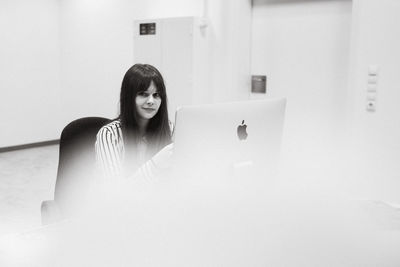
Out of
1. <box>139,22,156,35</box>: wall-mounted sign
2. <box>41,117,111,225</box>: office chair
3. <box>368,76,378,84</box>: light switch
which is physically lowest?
<box>41,117,111,225</box>: office chair

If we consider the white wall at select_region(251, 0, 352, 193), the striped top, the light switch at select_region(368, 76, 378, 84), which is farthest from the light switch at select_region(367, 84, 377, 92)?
the striped top

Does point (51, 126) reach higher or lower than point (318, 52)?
lower

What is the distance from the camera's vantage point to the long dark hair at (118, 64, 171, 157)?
170 centimetres

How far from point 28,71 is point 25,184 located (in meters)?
1.97

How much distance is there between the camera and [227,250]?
0.57m

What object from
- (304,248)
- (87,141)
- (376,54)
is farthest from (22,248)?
(376,54)

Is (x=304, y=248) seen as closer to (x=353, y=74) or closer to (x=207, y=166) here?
(x=207, y=166)

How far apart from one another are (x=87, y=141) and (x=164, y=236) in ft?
4.04

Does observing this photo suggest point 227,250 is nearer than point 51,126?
Yes

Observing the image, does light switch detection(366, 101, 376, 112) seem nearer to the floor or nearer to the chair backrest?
the chair backrest

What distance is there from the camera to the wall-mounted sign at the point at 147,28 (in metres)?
3.96

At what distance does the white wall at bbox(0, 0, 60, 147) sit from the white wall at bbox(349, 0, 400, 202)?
4.03 metres

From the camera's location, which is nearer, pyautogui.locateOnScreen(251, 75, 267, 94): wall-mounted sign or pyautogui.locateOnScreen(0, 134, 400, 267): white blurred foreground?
pyautogui.locateOnScreen(0, 134, 400, 267): white blurred foreground

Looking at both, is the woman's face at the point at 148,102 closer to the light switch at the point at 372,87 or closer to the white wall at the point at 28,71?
the light switch at the point at 372,87
